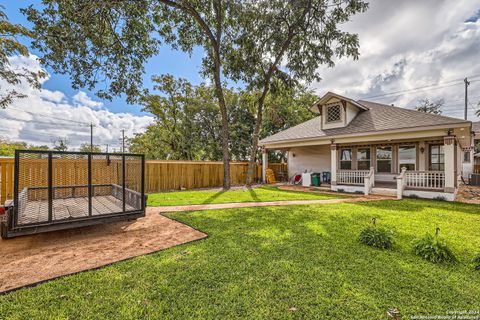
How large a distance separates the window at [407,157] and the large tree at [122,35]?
9.86 m

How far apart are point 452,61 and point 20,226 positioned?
26405 mm

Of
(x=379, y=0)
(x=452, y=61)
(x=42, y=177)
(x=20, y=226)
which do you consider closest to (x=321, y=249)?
(x=20, y=226)

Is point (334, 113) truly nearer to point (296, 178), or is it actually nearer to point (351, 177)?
point (351, 177)

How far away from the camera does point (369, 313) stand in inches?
84.0

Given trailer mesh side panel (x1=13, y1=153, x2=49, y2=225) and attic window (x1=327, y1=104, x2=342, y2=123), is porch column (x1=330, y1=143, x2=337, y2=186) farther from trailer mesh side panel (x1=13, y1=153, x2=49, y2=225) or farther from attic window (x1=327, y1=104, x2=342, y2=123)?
trailer mesh side panel (x1=13, y1=153, x2=49, y2=225)

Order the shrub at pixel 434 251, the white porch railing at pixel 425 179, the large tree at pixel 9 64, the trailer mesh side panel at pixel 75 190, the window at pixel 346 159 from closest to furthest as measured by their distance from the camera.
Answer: the shrub at pixel 434 251 < the trailer mesh side panel at pixel 75 190 < the large tree at pixel 9 64 < the white porch railing at pixel 425 179 < the window at pixel 346 159

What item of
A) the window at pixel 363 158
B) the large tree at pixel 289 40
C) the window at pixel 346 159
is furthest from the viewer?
the window at pixel 346 159

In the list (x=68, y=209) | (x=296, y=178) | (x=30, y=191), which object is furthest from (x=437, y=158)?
(x=30, y=191)

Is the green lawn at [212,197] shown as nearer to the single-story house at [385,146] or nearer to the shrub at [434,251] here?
the single-story house at [385,146]

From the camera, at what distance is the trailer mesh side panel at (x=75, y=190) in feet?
12.3

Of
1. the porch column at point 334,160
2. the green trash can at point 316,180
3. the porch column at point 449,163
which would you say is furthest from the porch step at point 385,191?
the green trash can at point 316,180

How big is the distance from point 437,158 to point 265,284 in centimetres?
1304

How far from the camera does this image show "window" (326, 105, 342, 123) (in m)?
12.9

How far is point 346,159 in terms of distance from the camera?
541 inches
